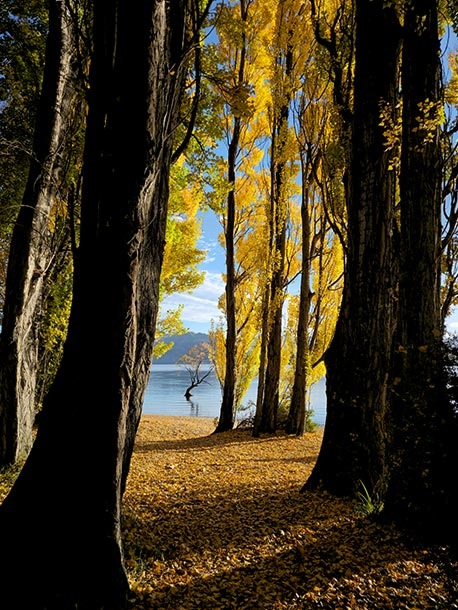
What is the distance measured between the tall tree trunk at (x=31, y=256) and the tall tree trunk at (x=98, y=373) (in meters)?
3.04

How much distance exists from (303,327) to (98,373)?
818cm

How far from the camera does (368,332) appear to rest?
14.6 ft

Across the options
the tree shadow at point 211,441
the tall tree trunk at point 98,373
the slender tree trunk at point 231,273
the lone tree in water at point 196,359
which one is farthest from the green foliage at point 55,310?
the lone tree in water at point 196,359

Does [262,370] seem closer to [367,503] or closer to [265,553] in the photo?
[367,503]

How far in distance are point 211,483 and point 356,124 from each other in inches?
192

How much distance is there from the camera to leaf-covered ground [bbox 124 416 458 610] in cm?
241

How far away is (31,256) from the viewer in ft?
16.7

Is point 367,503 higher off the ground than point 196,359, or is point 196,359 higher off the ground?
point 196,359

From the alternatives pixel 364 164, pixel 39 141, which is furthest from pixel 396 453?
pixel 39 141

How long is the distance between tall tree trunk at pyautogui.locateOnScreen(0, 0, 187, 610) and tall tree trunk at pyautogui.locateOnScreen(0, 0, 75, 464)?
304 centimetres

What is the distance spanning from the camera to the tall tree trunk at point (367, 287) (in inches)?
172

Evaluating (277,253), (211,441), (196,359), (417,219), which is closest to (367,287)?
(417,219)

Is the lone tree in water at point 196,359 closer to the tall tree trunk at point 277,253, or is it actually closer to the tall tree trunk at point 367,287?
the tall tree trunk at point 277,253

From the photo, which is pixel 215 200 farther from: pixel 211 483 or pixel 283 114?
pixel 283 114
